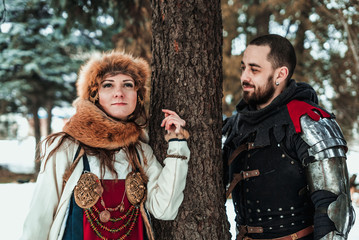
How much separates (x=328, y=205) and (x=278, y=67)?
0.94 m

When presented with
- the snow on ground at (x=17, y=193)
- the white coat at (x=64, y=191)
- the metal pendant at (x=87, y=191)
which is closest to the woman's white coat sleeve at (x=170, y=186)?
the white coat at (x=64, y=191)

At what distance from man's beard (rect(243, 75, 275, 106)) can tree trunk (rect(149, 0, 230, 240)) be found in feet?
0.76

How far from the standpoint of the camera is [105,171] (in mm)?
2062

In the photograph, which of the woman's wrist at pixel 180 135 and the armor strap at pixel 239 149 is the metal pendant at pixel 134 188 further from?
the armor strap at pixel 239 149

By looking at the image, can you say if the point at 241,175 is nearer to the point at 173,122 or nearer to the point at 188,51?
the point at 173,122

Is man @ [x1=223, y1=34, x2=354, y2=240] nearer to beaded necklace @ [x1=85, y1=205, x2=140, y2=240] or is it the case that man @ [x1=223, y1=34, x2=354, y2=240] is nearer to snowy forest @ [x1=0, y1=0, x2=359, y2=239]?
snowy forest @ [x1=0, y1=0, x2=359, y2=239]

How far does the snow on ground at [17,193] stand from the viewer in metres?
5.24

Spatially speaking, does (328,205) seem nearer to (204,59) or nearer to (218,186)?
(218,186)

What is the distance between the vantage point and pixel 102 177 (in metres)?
2.04

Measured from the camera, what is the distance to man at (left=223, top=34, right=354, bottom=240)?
2006 mm

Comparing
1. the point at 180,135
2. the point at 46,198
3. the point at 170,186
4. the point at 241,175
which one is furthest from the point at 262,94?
the point at 46,198

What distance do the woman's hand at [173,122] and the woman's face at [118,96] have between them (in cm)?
22

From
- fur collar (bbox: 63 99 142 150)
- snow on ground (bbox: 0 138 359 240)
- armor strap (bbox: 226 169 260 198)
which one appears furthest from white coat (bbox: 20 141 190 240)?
snow on ground (bbox: 0 138 359 240)

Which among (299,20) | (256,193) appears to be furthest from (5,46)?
(256,193)
